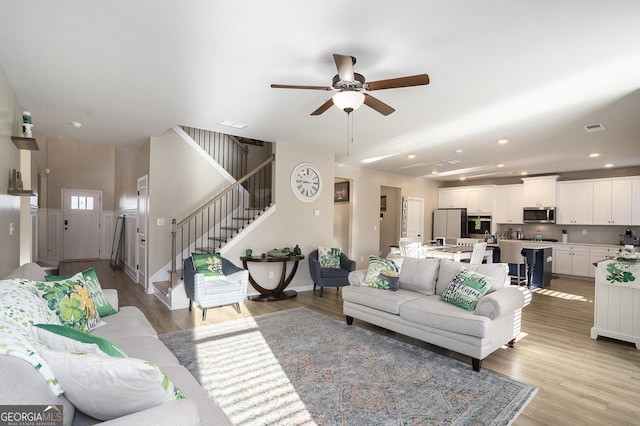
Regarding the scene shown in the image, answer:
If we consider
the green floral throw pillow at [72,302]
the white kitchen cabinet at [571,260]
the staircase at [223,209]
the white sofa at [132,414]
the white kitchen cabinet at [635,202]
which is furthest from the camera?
the white kitchen cabinet at [571,260]

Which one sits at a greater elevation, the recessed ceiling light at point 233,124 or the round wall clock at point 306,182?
the recessed ceiling light at point 233,124

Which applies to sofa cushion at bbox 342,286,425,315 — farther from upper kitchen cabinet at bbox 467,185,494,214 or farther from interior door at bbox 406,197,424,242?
upper kitchen cabinet at bbox 467,185,494,214

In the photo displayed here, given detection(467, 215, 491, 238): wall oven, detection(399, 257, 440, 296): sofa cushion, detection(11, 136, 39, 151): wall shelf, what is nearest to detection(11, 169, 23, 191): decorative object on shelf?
detection(11, 136, 39, 151): wall shelf

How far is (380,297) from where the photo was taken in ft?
12.0

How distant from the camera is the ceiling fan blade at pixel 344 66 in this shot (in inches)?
95.8

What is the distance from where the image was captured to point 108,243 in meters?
9.91

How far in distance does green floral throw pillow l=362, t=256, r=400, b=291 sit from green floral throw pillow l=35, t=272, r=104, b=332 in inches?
108

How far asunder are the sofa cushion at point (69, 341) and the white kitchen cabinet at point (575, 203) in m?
9.44

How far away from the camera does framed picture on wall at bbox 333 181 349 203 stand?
8599mm

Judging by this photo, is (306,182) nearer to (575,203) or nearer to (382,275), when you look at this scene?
(382,275)

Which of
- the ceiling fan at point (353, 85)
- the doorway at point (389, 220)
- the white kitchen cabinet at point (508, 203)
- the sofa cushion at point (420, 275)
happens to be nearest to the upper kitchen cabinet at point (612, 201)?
the white kitchen cabinet at point (508, 203)

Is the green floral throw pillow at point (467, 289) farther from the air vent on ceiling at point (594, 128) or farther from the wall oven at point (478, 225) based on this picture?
the wall oven at point (478, 225)

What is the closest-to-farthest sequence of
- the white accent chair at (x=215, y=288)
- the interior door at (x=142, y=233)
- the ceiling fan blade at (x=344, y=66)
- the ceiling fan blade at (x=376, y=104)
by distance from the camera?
the ceiling fan blade at (x=344, y=66), the ceiling fan blade at (x=376, y=104), the white accent chair at (x=215, y=288), the interior door at (x=142, y=233)

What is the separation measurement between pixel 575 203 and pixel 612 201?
660 mm
